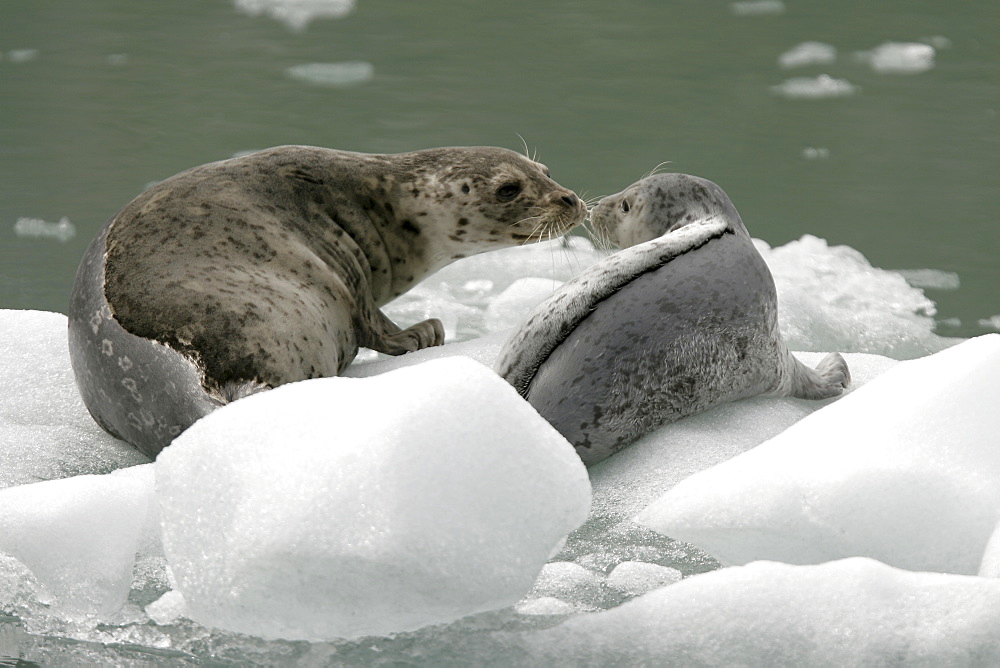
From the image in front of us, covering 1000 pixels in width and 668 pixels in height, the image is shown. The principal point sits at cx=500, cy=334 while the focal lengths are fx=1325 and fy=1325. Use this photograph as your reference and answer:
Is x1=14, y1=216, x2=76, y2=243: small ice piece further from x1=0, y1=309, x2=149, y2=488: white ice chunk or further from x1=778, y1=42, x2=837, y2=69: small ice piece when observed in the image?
x1=778, y1=42, x2=837, y2=69: small ice piece

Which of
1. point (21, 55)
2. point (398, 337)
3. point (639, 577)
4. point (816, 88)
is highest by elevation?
point (639, 577)

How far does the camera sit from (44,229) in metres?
5.32

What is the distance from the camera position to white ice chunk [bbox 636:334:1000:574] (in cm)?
233

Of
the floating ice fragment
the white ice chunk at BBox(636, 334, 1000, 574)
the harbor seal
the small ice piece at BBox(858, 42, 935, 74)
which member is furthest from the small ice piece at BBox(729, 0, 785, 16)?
the white ice chunk at BBox(636, 334, 1000, 574)

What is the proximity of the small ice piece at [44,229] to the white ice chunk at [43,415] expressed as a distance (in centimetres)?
141

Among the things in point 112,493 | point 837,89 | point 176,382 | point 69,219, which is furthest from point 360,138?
point 112,493

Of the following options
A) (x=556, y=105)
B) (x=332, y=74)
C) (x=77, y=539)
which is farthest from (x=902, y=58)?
(x=77, y=539)

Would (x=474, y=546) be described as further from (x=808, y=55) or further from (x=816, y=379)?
(x=808, y=55)

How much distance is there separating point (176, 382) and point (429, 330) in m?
1.03

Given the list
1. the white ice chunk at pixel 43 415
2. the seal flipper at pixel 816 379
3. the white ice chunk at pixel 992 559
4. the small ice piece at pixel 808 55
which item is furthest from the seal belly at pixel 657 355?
the small ice piece at pixel 808 55

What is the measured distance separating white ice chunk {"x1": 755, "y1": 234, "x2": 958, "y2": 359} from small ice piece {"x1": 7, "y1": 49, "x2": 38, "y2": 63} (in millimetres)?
5244

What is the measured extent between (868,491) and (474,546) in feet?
2.40

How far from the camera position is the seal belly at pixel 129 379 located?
2867mm

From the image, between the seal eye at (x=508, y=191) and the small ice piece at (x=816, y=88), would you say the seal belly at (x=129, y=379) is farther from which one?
the small ice piece at (x=816, y=88)
